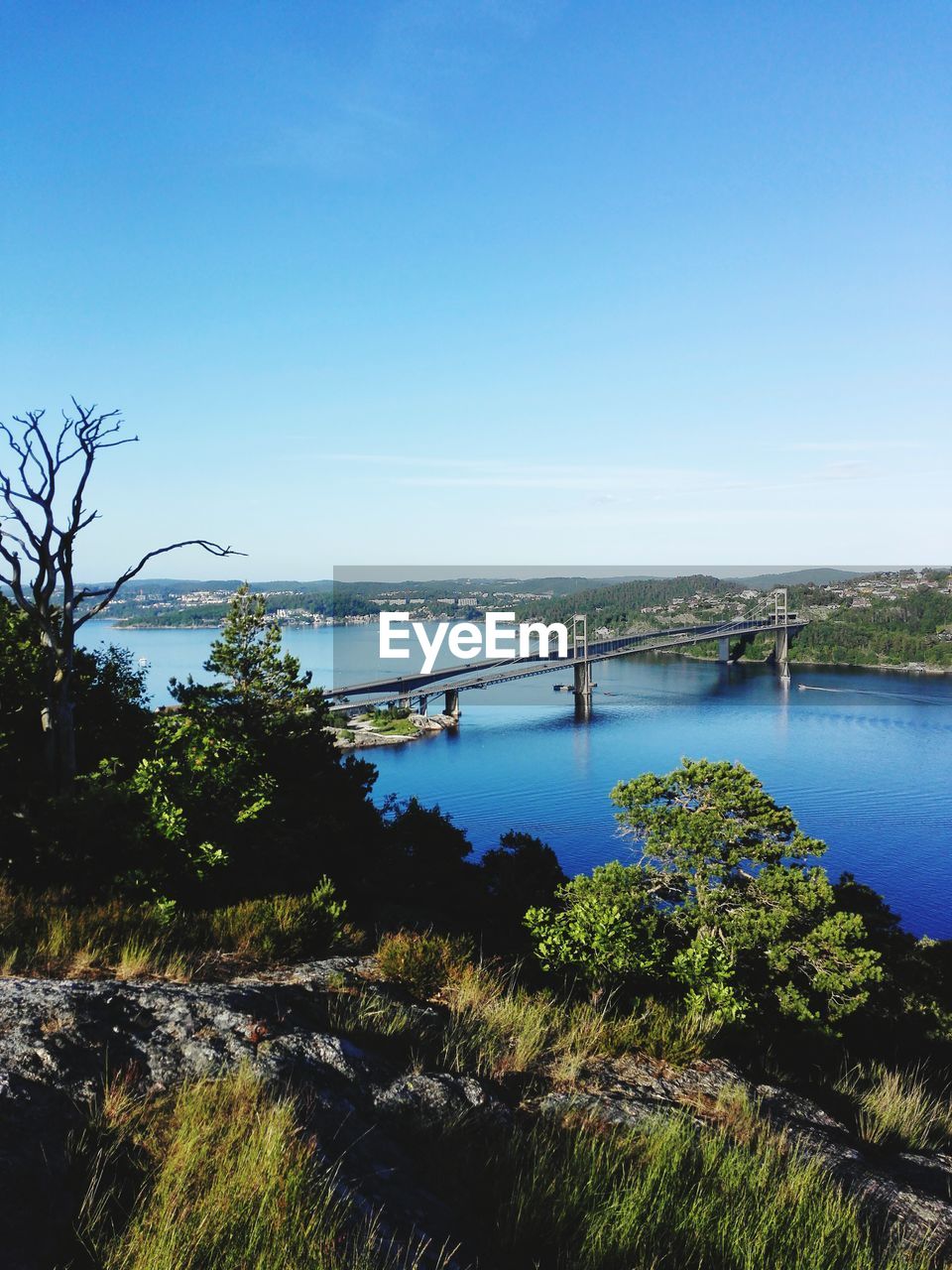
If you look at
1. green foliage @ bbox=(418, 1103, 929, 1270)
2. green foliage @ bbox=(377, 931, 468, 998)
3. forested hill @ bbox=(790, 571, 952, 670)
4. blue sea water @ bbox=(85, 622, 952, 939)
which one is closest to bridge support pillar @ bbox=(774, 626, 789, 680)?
forested hill @ bbox=(790, 571, 952, 670)

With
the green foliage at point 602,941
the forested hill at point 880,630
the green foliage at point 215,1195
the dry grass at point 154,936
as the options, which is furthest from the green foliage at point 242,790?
the forested hill at point 880,630

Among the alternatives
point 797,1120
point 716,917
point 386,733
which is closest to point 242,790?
point 716,917

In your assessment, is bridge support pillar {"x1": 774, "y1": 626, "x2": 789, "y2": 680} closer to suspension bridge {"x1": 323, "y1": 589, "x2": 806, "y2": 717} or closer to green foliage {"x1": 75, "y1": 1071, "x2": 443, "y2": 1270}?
suspension bridge {"x1": 323, "y1": 589, "x2": 806, "y2": 717}

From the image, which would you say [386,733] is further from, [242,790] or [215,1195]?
[215,1195]

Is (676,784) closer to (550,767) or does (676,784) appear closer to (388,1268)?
(388,1268)

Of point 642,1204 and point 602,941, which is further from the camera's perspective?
point 602,941

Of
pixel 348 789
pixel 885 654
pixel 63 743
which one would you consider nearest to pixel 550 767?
pixel 348 789
